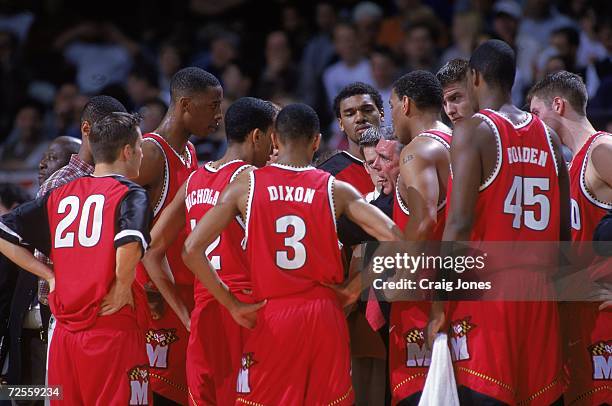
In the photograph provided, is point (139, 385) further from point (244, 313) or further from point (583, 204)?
point (583, 204)

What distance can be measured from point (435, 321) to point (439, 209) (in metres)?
0.74

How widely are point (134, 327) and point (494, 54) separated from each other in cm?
257

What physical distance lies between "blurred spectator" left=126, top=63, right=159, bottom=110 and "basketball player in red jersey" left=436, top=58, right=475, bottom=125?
5762 mm

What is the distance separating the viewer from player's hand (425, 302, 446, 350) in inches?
225

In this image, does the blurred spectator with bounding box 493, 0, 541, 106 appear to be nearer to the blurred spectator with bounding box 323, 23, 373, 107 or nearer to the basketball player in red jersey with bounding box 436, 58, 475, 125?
the blurred spectator with bounding box 323, 23, 373, 107

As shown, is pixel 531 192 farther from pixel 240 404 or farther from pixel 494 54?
pixel 240 404

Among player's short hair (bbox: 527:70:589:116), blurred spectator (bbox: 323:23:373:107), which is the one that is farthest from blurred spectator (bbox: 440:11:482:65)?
player's short hair (bbox: 527:70:589:116)

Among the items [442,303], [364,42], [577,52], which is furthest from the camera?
[364,42]

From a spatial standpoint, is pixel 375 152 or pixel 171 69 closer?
pixel 375 152

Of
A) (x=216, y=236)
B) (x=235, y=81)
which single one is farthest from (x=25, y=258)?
(x=235, y=81)

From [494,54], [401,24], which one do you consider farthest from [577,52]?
[494,54]

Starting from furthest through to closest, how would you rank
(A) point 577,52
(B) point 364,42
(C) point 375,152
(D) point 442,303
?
1. (B) point 364,42
2. (A) point 577,52
3. (C) point 375,152
4. (D) point 442,303

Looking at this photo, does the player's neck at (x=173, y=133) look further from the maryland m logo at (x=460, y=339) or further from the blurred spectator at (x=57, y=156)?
the maryland m logo at (x=460, y=339)

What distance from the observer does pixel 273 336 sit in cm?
581
